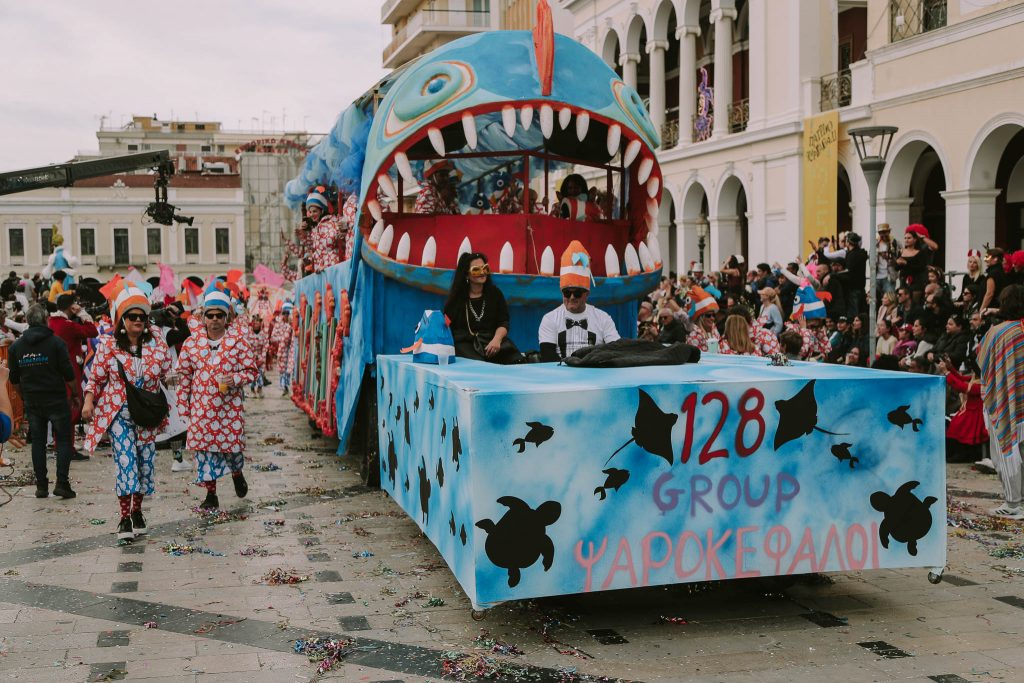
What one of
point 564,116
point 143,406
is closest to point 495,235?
point 564,116

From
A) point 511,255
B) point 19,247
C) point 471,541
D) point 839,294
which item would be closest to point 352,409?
point 511,255

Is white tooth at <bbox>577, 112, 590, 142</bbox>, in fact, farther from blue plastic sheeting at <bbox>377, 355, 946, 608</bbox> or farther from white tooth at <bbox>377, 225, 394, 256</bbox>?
blue plastic sheeting at <bbox>377, 355, 946, 608</bbox>

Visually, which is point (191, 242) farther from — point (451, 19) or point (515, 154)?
point (515, 154)

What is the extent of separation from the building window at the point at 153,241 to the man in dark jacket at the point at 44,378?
217 ft

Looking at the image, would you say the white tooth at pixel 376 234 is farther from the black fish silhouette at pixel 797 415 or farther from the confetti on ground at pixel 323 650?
the black fish silhouette at pixel 797 415

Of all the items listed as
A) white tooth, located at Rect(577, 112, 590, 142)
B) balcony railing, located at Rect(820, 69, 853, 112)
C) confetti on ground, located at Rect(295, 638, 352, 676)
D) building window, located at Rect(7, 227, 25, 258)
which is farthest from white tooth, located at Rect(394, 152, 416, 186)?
building window, located at Rect(7, 227, 25, 258)

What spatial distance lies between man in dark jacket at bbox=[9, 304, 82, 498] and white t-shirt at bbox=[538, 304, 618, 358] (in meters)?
5.16

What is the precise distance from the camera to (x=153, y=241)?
244 feet

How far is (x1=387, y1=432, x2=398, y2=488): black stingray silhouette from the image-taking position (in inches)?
315

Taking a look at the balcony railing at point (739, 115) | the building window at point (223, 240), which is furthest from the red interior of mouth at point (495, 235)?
the building window at point (223, 240)

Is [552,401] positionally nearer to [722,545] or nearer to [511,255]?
[722,545]

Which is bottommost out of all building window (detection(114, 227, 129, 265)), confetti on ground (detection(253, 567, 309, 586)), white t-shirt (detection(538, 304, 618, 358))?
confetti on ground (detection(253, 567, 309, 586))

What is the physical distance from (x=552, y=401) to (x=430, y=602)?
161 cm

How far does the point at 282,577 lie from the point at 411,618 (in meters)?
1.27
